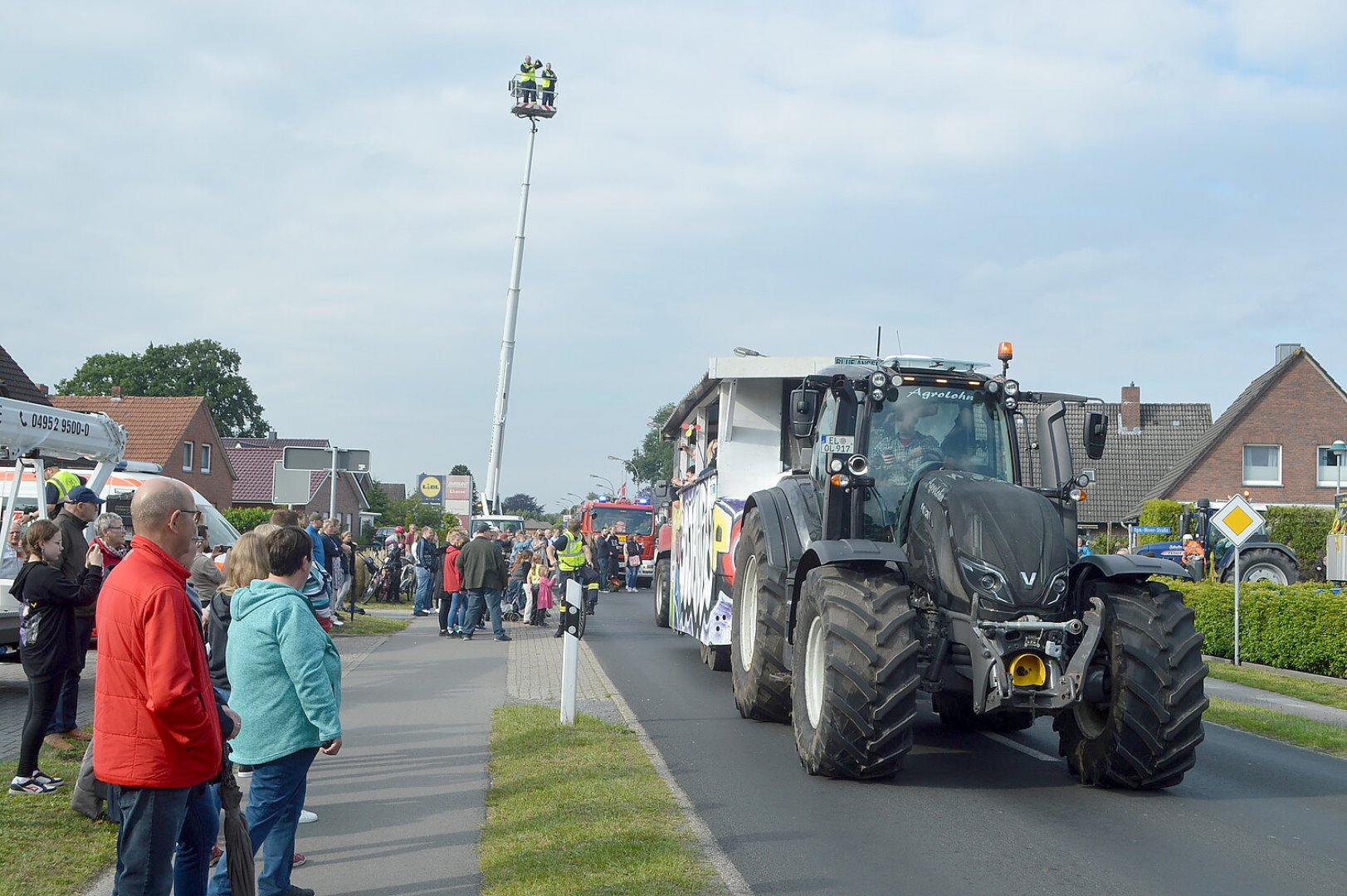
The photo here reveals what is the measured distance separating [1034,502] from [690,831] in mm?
3328

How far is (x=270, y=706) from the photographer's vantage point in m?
5.12

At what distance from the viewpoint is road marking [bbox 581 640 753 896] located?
19.3ft

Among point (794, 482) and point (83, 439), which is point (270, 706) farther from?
point (83, 439)

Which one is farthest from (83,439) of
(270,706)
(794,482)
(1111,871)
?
(1111,871)

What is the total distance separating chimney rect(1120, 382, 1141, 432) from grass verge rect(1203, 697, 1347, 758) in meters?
41.0

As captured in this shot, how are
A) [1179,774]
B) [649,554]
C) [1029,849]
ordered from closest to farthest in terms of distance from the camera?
[1029,849]
[1179,774]
[649,554]

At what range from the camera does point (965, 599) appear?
8078mm

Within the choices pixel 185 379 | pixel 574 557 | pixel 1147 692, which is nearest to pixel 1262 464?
pixel 574 557

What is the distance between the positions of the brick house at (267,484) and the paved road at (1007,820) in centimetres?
5575

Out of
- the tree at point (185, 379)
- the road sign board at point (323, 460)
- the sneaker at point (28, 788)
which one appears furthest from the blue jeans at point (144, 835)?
the tree at point (185, 379)

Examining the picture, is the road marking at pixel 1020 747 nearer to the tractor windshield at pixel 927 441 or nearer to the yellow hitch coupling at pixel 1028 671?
the yellow hitch coupling at pixel 1028 671

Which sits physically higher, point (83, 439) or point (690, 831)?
point (83, 439)

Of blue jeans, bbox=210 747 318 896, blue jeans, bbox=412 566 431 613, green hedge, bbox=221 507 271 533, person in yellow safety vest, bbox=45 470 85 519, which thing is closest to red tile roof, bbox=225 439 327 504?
green hedge, bbox=221 507 271 533

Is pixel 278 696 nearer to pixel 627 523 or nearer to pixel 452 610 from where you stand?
pixel 452 610
